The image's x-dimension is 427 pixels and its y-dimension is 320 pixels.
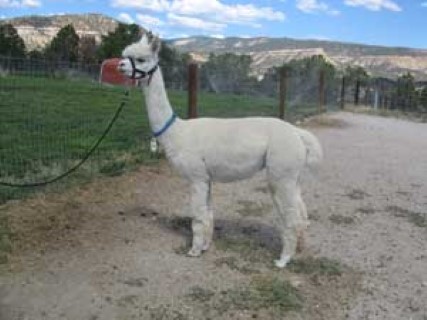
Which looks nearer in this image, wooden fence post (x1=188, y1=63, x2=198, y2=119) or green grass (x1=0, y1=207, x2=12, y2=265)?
green grass (x1=0, y1=207, x2=12, y2=265)

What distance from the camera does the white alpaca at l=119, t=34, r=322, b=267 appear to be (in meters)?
5.87

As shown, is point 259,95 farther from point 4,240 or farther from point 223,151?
point 4,240

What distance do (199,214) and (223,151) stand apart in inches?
23.5

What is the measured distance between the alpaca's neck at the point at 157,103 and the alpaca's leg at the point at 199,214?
2.13 ft

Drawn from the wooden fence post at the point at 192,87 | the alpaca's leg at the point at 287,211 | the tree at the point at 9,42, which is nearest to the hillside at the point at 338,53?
the tree at the point at 9,42

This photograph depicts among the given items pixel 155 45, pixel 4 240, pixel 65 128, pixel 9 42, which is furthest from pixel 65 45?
pixel 4 240

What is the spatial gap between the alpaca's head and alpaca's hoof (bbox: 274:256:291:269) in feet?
6.37

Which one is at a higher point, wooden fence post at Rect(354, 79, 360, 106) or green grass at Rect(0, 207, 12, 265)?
green grass at Rect(0, 207, 12, 265)

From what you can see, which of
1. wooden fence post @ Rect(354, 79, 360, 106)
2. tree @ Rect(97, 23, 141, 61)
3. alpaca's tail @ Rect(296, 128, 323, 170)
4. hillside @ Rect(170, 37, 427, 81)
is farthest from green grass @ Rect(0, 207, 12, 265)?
hillside @ Rect(170, 37, 427, 81)

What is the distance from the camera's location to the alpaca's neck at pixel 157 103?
621cm

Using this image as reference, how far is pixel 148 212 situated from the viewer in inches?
295

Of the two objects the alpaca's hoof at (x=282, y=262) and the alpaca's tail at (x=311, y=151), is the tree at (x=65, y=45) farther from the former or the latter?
the alpaca's hoof at (x=282, y=262)

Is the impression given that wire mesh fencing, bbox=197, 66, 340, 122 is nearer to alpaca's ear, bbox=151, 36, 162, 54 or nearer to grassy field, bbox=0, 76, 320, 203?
grassy field, bbox=0, 76, 320, 203

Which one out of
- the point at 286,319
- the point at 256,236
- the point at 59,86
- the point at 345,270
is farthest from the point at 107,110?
the point at 286,319
